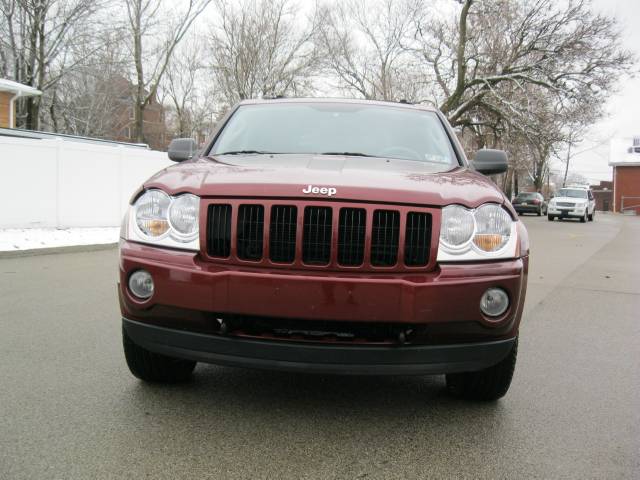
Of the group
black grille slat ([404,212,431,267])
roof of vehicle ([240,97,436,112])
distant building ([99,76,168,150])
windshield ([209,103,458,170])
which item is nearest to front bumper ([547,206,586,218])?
distant building ([99,76,168,150])

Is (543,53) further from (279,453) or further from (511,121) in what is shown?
(279,453)

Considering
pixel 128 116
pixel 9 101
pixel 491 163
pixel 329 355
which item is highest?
pixel 128 116

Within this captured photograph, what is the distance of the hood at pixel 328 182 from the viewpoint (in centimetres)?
280

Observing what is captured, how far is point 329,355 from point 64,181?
40.6 ft

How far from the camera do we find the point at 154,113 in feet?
194

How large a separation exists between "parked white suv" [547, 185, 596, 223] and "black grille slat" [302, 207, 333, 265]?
32.3 m

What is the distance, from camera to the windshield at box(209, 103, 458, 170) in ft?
13.1

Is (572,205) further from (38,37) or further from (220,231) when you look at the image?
(220,231)

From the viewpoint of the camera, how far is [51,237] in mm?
12109

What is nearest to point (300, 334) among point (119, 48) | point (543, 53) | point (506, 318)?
point (506, 318)

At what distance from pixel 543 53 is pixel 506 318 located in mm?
26437

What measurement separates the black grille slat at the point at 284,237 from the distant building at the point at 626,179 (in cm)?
5952

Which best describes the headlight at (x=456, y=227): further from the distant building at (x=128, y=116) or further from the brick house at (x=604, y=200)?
the brick house at (x=604, y=200)

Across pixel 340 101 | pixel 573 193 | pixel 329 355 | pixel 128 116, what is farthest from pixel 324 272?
pixel 128 116
